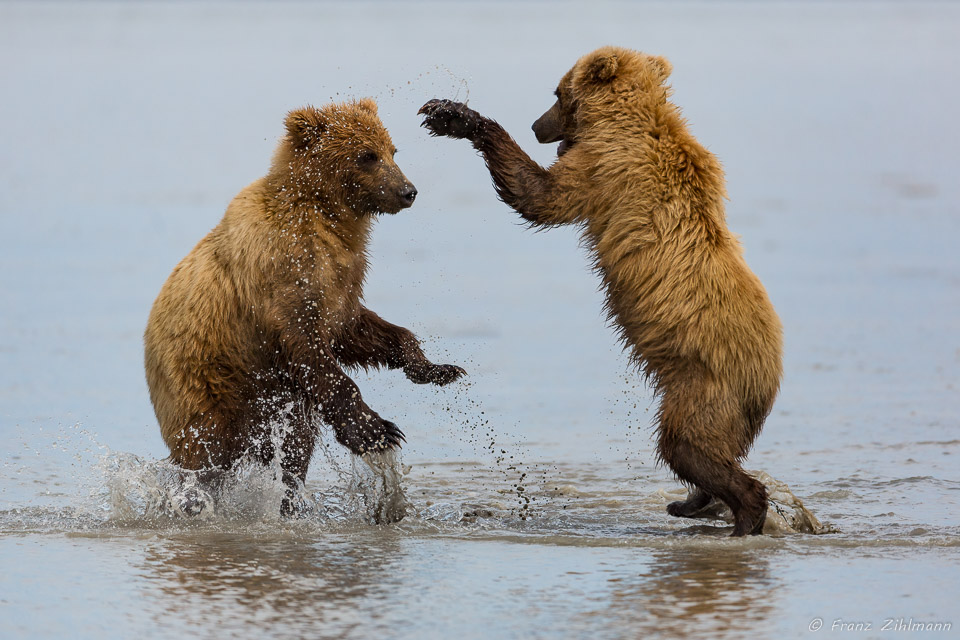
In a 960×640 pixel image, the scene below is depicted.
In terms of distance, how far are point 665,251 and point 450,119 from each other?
4.44ft

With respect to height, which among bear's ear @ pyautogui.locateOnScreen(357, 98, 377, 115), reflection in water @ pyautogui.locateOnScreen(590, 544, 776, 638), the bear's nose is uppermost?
bear's ear @ pyautogui.locateOnScreen(357, 98, 377, 115)

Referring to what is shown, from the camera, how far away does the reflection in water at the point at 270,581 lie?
4.74 m

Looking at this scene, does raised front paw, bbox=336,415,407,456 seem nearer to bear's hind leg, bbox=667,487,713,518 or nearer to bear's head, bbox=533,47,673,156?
bear's hind leg, bbox=667,487,713,518

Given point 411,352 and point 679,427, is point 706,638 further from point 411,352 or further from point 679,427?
point 411,352

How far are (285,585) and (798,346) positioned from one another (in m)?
6.99

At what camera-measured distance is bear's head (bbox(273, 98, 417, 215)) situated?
654 cm

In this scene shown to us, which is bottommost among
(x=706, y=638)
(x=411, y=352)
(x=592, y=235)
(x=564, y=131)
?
(x=706, y=638)

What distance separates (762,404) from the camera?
6.19 m

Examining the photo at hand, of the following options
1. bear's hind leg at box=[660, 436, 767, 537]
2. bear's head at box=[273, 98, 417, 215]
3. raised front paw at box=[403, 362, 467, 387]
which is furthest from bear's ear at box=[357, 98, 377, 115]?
bear's hind leg at box=[660, 436, 767, 537]

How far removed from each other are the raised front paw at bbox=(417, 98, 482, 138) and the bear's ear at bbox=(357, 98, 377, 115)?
0.78 feet

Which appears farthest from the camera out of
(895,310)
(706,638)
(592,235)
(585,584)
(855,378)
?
(895,310)

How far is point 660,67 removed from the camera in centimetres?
671

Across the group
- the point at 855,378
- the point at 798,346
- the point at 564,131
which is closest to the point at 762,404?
the point at 564,131

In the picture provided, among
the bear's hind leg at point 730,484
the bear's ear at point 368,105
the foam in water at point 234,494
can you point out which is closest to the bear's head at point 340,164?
the bear's ear at point 368,105
